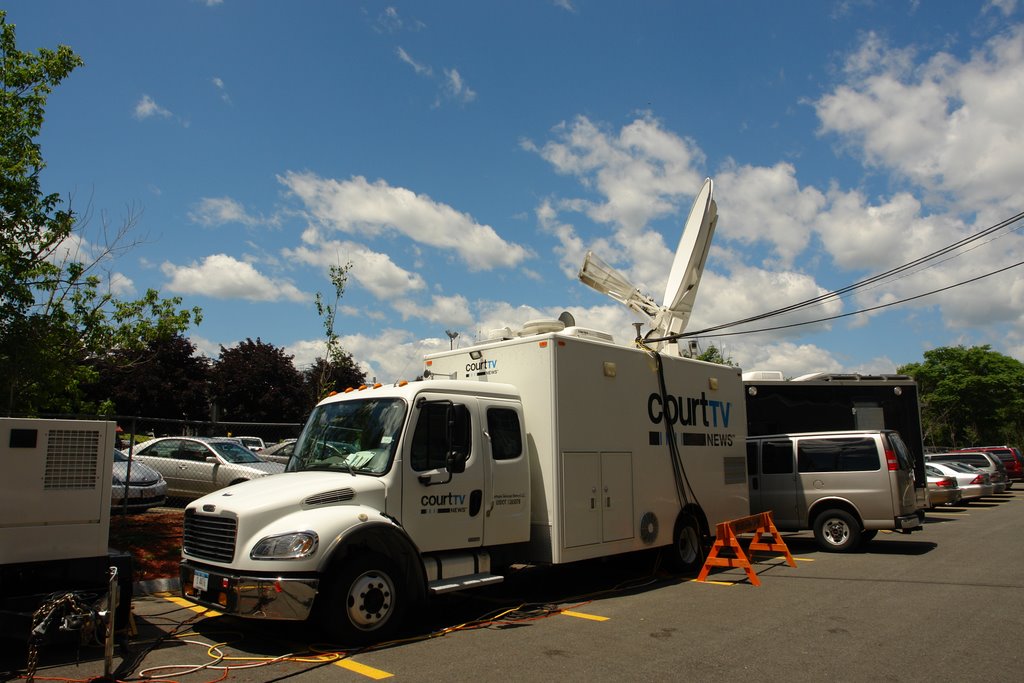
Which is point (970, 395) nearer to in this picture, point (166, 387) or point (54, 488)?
point (166, 387)

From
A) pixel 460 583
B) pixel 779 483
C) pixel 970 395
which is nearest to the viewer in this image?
pixel 460 583

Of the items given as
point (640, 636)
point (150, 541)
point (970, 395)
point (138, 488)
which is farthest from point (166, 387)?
point (970, 395)

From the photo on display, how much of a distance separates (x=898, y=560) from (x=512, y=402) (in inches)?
Result: 289

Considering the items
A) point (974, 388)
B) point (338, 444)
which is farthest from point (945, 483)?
point (974, 388)

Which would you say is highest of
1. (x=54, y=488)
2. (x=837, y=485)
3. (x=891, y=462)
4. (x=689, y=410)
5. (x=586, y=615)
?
(x=689, y=410)

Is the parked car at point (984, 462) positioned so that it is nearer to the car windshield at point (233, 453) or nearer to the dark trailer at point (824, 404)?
the dark trailer at point (824, 404)

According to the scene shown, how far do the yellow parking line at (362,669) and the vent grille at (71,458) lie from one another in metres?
2.83

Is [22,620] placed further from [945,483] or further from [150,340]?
[945,483]

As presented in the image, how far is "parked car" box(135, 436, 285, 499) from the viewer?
47.8 ft

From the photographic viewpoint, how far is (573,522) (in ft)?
26.8

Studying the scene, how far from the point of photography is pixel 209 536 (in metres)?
6.49

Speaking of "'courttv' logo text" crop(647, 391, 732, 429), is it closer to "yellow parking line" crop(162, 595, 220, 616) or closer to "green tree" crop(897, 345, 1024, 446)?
"yellow parking line" crop(162, 595, 220, 616)

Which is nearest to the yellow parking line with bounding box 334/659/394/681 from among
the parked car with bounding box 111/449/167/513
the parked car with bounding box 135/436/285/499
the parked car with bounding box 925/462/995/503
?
the parked car with bounding box 111/449/167/513

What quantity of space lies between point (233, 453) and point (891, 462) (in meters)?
12.7
